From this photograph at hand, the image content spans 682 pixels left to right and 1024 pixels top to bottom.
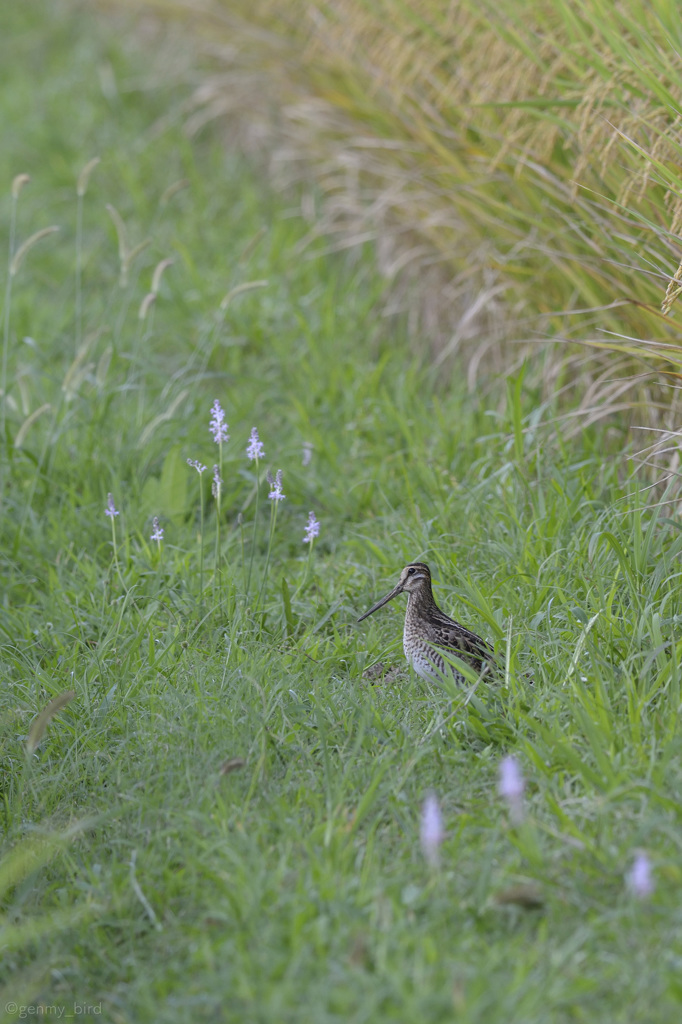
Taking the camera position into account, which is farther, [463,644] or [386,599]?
[386,599]

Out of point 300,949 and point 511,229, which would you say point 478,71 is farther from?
point 300,949

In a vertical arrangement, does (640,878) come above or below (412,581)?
above

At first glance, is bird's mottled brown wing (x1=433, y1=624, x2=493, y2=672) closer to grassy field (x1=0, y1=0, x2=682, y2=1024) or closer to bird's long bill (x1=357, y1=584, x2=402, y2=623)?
grassy field (x1=0, y1=0, x2=682, y2=1024)

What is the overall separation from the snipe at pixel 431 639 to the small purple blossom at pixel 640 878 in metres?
0.89

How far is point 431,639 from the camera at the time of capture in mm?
3371

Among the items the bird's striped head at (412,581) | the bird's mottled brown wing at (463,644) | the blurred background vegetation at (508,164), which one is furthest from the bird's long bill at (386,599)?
the blurred background vegetation at (508,164)

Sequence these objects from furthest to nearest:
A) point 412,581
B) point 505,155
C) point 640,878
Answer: point 505,155, point 412,581, point 640,878

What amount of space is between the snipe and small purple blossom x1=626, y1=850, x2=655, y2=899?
0.89 metres

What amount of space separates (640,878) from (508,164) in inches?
129

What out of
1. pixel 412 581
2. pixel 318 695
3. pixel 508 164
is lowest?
pixel 318 695

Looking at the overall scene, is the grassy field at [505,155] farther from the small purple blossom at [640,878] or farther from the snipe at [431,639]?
the small purple blossom at [640,878]

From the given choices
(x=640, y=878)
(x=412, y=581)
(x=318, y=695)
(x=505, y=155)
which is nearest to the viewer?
(x=640, y=878)

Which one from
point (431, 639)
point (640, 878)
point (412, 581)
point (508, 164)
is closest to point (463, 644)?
point (431, 639)

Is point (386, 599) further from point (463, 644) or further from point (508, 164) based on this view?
point (508, 164)
